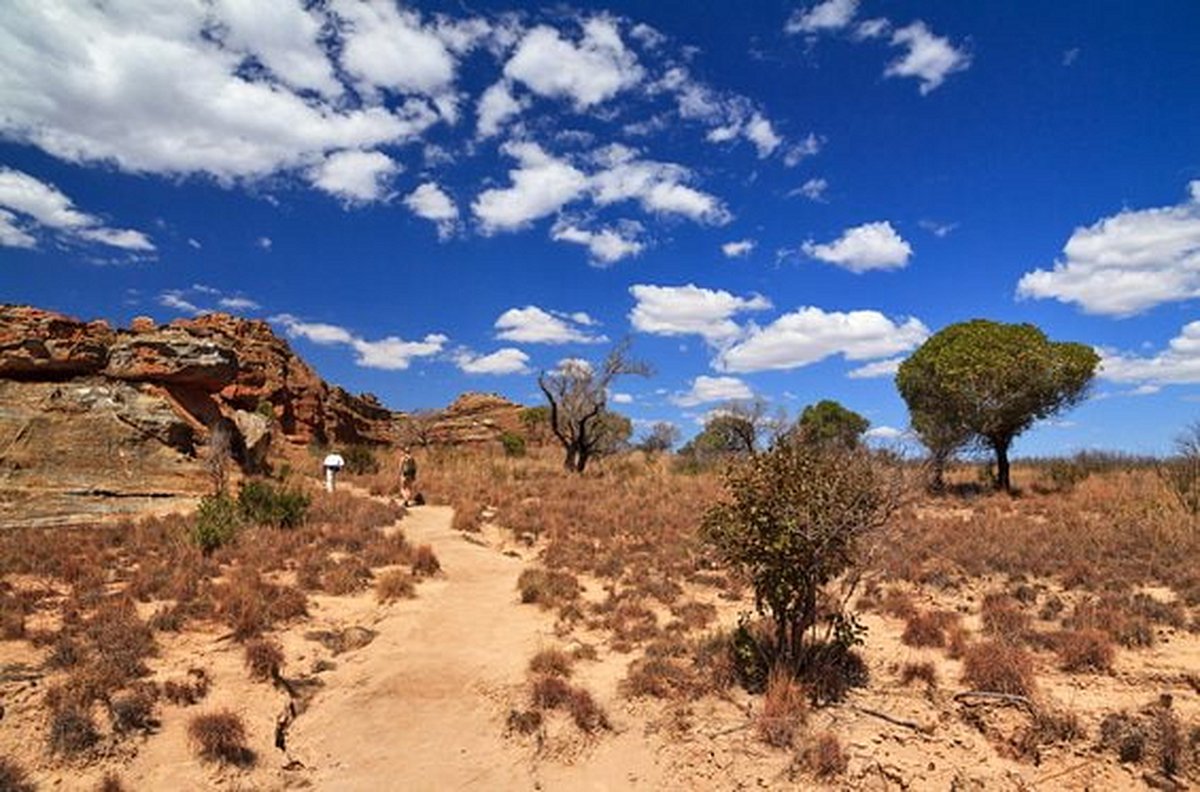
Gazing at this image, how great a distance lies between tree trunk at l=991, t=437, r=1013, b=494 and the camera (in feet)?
81.4

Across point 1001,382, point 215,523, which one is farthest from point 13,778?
point 1001,382

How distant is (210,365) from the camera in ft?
68.6

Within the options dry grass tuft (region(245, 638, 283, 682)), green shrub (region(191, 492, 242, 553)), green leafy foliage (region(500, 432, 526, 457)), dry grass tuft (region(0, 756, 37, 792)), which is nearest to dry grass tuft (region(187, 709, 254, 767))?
dry grass tuft (region(245, 638, 283, 682))

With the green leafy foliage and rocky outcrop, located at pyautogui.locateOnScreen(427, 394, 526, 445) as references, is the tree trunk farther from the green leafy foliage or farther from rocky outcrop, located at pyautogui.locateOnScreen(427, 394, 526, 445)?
rocky outcrop, located at pyautogui.locateOnScreen(427, 394, 526, 445)

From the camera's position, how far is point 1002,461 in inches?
989

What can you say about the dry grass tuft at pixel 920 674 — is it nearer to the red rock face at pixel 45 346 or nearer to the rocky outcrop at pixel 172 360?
the rocky outcrop at pixel 172 360

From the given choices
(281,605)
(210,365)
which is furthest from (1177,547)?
(210,365)

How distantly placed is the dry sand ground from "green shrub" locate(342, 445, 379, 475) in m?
19.0

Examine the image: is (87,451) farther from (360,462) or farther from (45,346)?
(360,462)

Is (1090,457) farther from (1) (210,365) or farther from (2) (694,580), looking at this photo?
(1) (210,365)

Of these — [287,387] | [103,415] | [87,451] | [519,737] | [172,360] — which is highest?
[287,387]

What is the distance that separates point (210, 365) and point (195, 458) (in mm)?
3286

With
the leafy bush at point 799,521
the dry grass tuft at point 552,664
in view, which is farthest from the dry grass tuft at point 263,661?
the leafy bush at point 799,521

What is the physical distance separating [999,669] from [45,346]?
20913 millimetres
